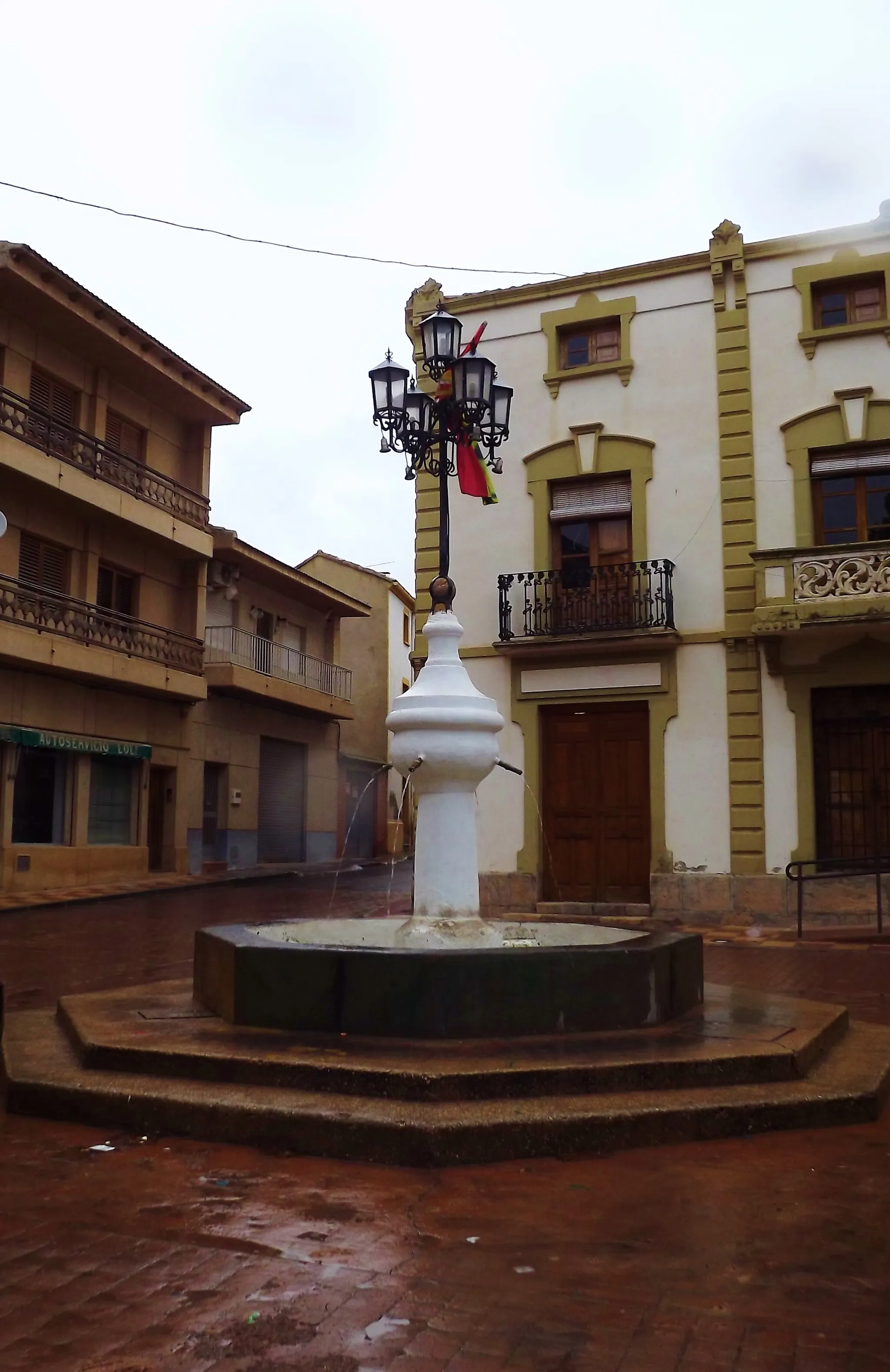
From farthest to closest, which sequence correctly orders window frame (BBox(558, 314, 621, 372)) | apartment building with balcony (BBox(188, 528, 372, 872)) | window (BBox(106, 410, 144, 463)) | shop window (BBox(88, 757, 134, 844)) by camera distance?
apartment building with balcony (BBox(188, 528, 372, 872)) → window (BBox(106, 410, 144, 463)) → shop window (BBox(88, 757, 134, 844)) → window frame (BBox(558, 314, 621, 372))

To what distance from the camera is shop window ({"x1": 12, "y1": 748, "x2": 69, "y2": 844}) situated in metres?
20.2

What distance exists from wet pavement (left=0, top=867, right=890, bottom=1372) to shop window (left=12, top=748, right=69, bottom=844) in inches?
647

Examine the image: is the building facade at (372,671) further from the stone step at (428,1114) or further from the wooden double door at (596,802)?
the stone step at (428,1114)

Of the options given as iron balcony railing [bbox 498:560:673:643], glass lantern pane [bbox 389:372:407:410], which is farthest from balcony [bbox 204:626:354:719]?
glass lantern pane [bbox 389:372:407:410]

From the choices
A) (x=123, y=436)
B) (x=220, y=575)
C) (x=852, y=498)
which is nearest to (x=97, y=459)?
(x=123, y=436)

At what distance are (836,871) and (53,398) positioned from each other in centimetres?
1591

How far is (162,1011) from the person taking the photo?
602 cm

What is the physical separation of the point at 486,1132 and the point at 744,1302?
4.53 ft

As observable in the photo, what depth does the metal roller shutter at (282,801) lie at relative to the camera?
29.3 meters

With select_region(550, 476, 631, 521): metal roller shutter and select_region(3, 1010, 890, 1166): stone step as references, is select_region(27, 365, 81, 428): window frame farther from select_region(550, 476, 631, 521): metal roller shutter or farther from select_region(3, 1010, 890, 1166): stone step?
select_region(3, 1010, 890, 1166): stone step

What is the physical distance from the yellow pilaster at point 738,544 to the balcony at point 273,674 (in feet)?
42.7

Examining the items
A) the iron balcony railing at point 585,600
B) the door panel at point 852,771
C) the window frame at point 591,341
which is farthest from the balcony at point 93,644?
the door panel at point 852,771

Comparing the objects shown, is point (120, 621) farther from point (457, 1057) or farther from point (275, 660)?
point (457, 1057)

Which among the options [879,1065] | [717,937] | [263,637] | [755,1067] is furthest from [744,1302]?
[263,637]
